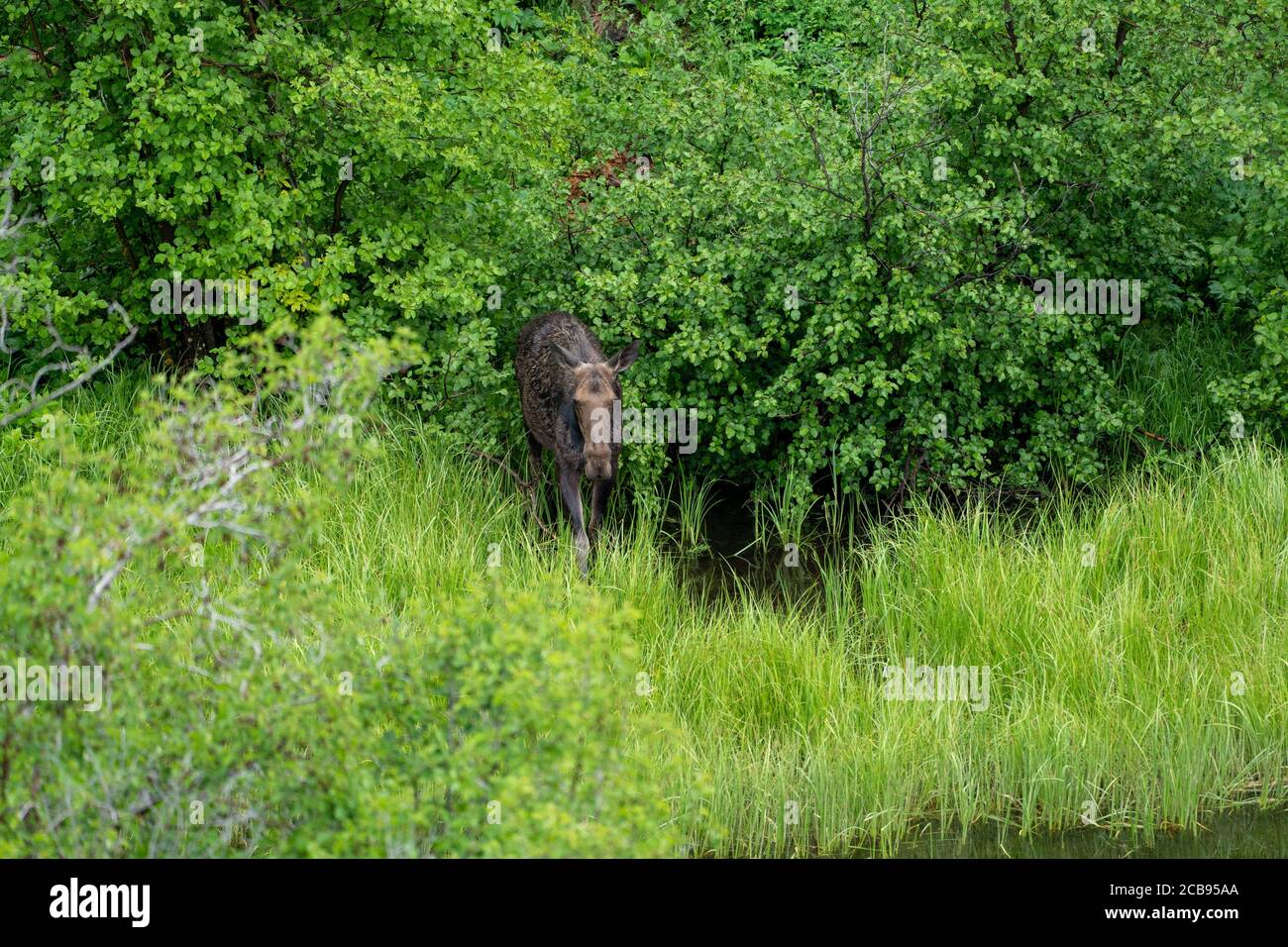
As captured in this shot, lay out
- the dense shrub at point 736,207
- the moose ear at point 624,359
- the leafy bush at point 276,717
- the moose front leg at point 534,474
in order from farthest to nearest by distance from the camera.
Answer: the moose front leg at point 534,474
the dense shrub at point 736,207
the moose ear at point 624,359
the leafy bush at point 276,717

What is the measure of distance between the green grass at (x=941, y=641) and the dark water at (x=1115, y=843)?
0.07 m

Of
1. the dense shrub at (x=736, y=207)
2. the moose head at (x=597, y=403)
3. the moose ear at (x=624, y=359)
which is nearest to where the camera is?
the moose head at (x=597, y=403)

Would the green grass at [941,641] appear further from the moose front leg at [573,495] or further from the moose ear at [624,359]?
the moose ear at [624,359]

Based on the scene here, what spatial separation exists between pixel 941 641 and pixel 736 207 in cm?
389

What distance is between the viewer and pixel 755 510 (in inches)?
411

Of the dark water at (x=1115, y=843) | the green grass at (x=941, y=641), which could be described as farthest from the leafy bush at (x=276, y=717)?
the dark water at (x=1115, y=843)

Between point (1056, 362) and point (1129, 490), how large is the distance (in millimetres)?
1081

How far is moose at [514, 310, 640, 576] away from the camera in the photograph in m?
9.53

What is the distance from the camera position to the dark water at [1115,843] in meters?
6.88

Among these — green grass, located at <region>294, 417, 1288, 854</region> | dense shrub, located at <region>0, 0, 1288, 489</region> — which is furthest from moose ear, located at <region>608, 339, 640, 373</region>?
green grass, located at <region>294, 417, 1288, 854</region>

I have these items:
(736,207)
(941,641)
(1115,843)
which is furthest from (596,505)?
(1115,843)

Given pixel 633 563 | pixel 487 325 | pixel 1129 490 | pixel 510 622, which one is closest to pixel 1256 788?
pixel 1129 490

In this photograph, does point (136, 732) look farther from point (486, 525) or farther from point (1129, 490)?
point (1129, 490)

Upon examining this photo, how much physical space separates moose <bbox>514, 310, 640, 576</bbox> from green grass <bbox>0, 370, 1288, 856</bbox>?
1.26 ft
